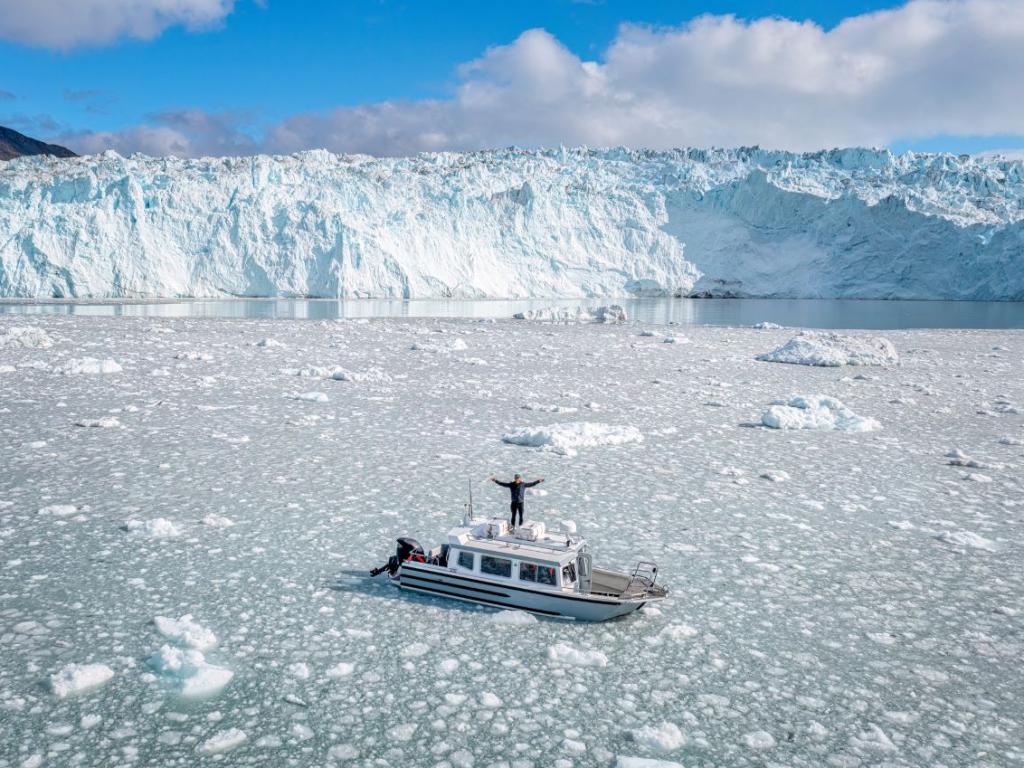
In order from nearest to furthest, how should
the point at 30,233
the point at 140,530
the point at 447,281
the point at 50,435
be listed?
the point at 140,530 < the point at 50,435 < the point at 30,233 < the point at 447,281

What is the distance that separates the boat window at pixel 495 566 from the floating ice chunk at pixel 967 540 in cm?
351

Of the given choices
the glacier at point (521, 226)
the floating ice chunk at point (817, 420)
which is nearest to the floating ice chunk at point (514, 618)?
the floating ice chunk at point (817, 420)

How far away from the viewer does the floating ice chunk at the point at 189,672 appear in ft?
11.6

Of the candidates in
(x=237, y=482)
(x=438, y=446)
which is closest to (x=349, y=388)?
(x=438, y=446)

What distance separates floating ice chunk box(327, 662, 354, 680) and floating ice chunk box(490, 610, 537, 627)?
95 centimetres

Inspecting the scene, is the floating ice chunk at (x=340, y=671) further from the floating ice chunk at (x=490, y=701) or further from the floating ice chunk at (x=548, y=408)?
the floating ice chunk at (x=548, y=408)

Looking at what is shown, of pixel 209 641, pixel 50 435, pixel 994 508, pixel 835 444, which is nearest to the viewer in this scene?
pixel 209 641

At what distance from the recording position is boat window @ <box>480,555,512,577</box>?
4539 millimetres

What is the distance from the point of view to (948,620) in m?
4.46

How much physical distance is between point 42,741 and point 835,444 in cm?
838

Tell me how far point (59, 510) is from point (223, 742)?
3.56 metres

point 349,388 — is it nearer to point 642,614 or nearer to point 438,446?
point 438,446

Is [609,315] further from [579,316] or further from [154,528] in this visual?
[154,528]

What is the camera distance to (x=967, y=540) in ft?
18.8
